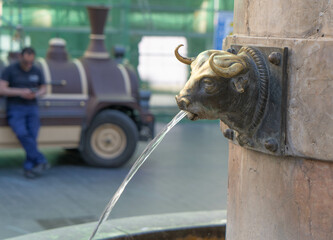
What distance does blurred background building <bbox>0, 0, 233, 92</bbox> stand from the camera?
13102mm

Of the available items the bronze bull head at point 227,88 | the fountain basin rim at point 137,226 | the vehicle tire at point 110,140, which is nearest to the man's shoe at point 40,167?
the vehicle tire at point 110,140

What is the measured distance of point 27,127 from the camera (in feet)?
28.6

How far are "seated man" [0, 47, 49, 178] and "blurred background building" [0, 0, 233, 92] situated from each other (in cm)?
437

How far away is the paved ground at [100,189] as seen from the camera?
6989mm

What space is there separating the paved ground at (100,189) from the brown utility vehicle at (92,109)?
1.15ft

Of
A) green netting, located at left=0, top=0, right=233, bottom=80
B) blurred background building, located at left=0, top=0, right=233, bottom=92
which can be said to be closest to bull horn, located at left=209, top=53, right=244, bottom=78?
blurred background building, located at left=0, top=0, right=233, bottom=92

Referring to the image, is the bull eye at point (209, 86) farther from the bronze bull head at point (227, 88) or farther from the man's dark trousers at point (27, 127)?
the man's dark trousers at point (27, 127)

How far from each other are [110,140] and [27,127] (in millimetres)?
1142

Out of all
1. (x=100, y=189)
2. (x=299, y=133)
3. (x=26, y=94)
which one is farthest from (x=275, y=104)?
(x=26, y=94)

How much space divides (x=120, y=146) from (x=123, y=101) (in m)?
0.59

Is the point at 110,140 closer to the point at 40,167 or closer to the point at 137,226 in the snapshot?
the point at 40,167

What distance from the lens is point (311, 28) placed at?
2.61 m

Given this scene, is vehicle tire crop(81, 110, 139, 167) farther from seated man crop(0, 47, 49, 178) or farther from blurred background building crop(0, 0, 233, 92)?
blurred background building crop(0, 0, 233, 92)

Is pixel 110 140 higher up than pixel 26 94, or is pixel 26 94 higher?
pixel 26 94
